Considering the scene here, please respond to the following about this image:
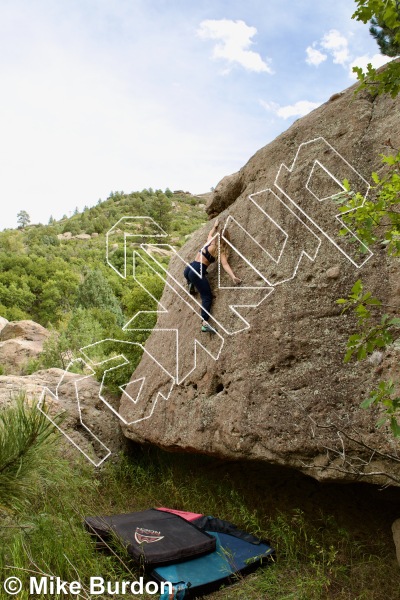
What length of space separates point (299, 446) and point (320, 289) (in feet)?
4.39

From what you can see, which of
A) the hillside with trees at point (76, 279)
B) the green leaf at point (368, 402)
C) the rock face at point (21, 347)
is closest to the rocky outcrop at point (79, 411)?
the hillside with trees at point (76, 279)

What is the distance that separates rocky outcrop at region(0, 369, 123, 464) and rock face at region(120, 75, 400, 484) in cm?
98

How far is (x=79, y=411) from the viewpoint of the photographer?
6.62 meters

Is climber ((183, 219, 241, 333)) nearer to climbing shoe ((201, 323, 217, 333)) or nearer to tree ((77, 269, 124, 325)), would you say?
climbing shoe ((201, 323, 217, 333))

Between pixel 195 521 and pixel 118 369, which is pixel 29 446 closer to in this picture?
pixel 195 521

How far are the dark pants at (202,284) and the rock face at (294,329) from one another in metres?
0.11

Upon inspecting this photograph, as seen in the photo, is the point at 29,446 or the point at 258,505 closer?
the point at 29,446

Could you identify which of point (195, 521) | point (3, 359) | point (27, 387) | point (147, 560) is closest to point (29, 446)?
point (147, 560)

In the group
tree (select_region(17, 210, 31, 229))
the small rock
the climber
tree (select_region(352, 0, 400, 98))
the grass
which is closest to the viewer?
tree (select_region(352, 0, 400, 98))

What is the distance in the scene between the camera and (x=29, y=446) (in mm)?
3088

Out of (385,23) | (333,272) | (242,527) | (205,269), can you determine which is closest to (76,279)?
(205,269)

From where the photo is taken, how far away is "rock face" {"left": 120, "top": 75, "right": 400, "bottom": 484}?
3682mm

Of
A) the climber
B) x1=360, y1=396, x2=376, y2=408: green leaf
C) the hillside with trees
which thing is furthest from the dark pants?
x1=360, y1=396, x2=376, y2=408: green leaf

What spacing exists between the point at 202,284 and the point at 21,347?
11.9 m
